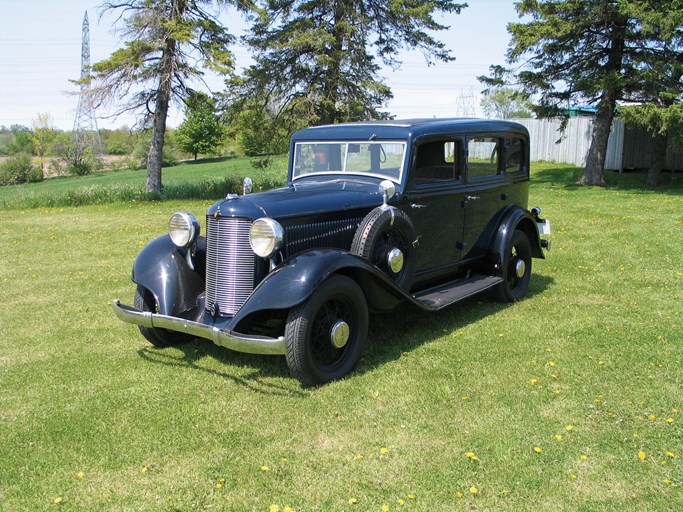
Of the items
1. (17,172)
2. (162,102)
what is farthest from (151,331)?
(17,172)

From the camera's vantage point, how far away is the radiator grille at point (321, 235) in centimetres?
479

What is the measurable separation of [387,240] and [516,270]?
225cm

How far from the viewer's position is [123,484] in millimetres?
3324

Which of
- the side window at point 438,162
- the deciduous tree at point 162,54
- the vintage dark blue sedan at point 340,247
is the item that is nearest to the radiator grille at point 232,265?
the vintage dark blue sedan at point 340,247

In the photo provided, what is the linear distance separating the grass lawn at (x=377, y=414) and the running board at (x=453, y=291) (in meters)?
0.34

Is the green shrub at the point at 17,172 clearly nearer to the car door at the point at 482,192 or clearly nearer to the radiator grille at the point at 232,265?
the car door at the point at 482,192

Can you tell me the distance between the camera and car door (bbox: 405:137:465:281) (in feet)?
18.6

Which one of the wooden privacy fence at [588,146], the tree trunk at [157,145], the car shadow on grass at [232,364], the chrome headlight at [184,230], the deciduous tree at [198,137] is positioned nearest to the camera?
the car shadow on grass at [232,364]

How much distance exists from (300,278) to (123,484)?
5.57ft

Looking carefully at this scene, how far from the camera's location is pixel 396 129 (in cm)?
566

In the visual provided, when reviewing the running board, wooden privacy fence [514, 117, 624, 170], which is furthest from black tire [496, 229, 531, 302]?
wooden privacy fence [514, 117, 624, 170]

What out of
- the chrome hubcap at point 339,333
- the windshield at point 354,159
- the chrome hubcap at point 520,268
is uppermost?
the windshield at point 354,159

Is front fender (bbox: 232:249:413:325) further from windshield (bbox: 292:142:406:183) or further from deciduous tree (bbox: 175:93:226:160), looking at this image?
deciduous tree (bbox: 175:93:226:160)

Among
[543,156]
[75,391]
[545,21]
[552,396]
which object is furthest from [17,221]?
[543,156]
